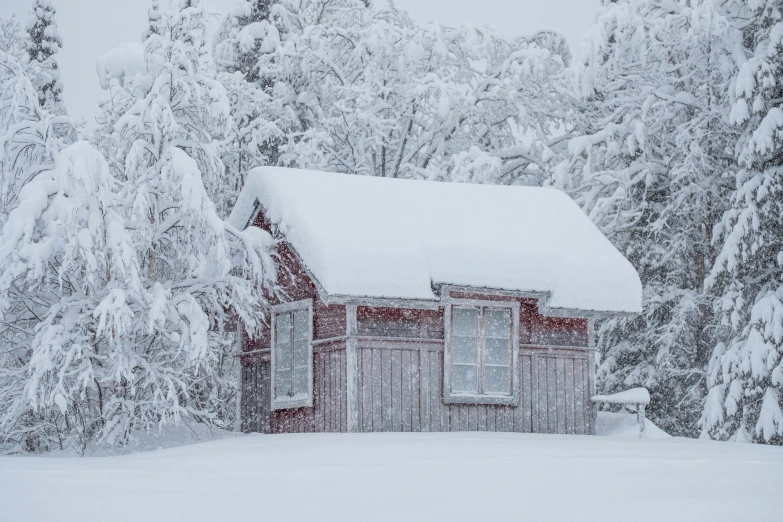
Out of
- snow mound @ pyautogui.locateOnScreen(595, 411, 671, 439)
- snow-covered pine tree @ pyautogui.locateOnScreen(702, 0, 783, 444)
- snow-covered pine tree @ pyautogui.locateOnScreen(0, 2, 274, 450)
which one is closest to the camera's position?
snow-covered pine tree @ pyautogui.locateOnScreen(0, 2, 274, 450)

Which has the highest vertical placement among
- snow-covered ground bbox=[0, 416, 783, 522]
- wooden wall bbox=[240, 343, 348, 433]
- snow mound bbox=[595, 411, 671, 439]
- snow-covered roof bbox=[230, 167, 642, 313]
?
snow-covered roof bbox=[230, 167, 642, 313]

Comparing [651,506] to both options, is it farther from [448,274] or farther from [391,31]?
[391,31]

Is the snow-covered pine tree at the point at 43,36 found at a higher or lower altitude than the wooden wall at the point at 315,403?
higher

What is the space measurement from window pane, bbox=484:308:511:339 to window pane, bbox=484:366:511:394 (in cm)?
52

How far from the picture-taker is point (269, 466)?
13.2m

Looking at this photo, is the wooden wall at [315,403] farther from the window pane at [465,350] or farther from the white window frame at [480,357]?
the window pane at [465,350]

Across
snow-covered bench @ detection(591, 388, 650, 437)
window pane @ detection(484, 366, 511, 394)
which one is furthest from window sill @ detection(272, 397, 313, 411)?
snow-covered bench @ detection(591, 388, 650, 437)

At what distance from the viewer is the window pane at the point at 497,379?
743 inches

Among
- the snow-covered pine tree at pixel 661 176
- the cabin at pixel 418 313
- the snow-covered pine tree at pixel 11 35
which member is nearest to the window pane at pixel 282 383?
the cabin at pixel 418 313

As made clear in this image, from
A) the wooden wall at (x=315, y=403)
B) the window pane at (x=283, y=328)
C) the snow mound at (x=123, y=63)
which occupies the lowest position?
the wooden wall at (x=315, y=403)

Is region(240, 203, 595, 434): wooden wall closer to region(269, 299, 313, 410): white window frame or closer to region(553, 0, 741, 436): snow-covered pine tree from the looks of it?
region(269, 299, 313, 410): white window frame

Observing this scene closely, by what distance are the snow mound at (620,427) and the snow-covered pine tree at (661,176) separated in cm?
512

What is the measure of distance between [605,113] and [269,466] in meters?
18.8

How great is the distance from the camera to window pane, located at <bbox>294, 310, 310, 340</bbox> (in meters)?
19.0
